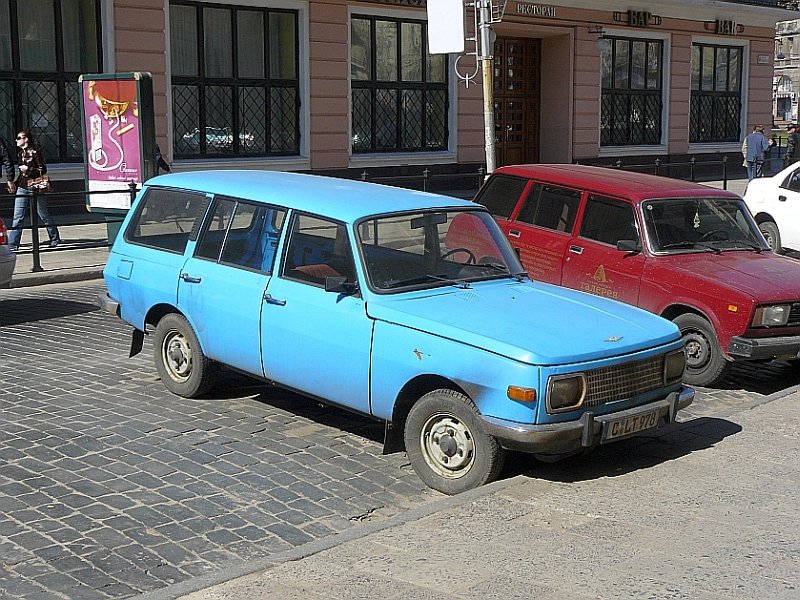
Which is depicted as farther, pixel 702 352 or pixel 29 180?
pixel 29 180

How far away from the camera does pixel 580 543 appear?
530cm

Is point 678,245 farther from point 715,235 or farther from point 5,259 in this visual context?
point 5,259

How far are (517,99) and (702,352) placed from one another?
21.6 m

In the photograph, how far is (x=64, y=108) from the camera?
19.7m

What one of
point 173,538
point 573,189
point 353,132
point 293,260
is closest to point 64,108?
point 353,132

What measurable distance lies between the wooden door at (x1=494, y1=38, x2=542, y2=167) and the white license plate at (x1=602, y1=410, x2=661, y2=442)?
75.7 ft

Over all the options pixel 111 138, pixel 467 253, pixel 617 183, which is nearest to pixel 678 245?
pixel 617 183

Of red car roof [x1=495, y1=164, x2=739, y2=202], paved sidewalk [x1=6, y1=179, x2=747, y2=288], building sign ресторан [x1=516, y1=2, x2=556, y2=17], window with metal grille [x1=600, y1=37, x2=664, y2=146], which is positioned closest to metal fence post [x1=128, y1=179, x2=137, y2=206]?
paved sidewalk [x1=6, y1=179, x2=747, y2=288]

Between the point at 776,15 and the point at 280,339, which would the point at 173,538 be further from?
the point at 776,15

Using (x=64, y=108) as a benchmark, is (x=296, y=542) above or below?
below

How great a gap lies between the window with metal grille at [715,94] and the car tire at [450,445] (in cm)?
2884

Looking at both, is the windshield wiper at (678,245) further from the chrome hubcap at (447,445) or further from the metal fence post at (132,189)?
the metal fence post at (132,189)

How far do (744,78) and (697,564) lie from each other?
3260 cm

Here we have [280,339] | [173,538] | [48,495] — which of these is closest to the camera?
[173,538]
